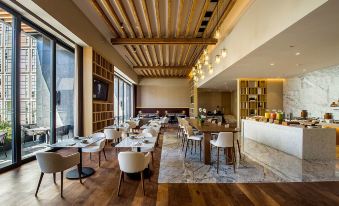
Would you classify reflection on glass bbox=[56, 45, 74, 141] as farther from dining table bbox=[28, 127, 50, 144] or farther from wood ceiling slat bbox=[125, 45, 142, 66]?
wood ceiling slat bbox=[125, 45, 142, 66]

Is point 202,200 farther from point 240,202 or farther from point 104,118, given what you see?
point 104,118

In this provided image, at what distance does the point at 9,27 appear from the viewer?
4.48 metres

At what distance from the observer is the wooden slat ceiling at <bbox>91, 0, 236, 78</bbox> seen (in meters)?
5.58

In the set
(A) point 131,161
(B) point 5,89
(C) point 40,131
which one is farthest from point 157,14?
(C) point 40,131

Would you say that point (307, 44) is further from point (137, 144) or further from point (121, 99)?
point (121, 99)

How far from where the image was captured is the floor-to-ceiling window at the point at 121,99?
12466 mm

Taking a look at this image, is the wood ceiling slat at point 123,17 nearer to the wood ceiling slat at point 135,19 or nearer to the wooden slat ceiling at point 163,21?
the wooden slat ceiling at point 163,21

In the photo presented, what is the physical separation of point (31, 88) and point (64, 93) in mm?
1432

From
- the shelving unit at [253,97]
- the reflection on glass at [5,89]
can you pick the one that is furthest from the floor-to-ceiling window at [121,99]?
the reflection on glass at [5,89]

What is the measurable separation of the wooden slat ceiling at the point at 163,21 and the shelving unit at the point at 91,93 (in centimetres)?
114

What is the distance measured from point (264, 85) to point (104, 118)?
317 inches

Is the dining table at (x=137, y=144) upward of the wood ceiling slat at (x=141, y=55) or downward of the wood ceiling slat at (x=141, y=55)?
downward

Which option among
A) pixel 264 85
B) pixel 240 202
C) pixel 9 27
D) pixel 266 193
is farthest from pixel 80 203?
pixel 264 85

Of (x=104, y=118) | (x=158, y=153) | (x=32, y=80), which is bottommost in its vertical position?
(x=158, y=153)
